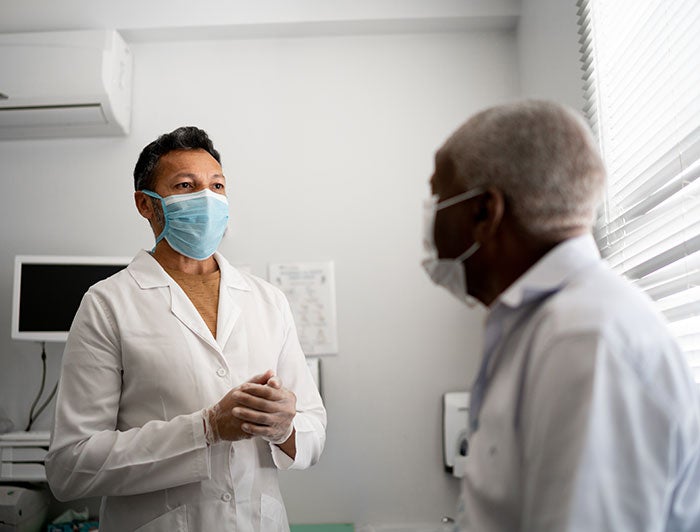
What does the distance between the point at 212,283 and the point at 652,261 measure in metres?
1.11

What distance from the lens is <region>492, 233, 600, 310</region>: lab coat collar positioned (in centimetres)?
77

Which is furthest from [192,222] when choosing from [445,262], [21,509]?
[21,509]

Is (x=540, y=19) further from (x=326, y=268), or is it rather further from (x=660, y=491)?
(x=660, y=491)

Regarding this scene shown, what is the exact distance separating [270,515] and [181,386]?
1.16 ft

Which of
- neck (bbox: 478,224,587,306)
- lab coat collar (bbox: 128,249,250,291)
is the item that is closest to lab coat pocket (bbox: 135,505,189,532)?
lab coat collar (bbox: 128,249,250,291)

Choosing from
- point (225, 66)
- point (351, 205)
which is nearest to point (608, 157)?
point (351, 205)

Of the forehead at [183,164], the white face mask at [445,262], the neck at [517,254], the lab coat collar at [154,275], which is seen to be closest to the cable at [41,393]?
the lab coat collar at [154,275]

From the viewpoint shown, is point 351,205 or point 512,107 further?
point 351,205

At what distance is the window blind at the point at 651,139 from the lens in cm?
136

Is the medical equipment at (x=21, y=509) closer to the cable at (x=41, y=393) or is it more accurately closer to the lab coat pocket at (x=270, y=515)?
the cable at (x=41, y=393)

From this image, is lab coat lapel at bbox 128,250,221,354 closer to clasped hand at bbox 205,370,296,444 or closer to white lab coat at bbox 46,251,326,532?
white lab coat at bbox 46,251,326,532

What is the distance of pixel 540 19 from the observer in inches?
97.0

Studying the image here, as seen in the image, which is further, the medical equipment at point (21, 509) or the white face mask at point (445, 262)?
the medical equipment at point (21, 509)

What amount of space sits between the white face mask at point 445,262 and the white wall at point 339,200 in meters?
1.71
